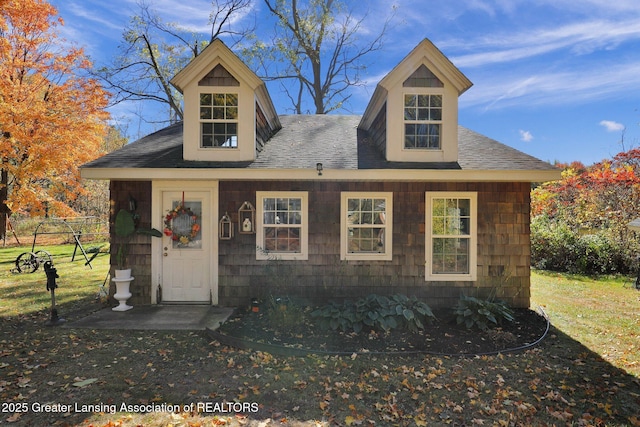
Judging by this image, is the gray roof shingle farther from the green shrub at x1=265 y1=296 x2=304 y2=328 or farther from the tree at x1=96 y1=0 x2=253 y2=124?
the tree at x1=96 y1=0 x2=253 y2=124

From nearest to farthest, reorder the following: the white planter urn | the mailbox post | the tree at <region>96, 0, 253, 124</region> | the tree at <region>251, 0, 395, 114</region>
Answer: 1. the mailbox post
2. the white planter urn
3. the tree at <region>96, 0, 253, 124</region>
4. the tree at <region>251, 0, 395, 114</region>

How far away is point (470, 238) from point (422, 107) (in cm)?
281

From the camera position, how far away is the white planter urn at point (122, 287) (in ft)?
19.2

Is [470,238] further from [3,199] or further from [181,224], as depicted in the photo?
[3,199]

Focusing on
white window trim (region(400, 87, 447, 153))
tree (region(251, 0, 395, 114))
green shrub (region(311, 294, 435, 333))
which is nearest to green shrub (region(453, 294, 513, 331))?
green shrub (region(311, 294, 435, 333))

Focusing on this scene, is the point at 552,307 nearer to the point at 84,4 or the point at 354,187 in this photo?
the point at 354,187

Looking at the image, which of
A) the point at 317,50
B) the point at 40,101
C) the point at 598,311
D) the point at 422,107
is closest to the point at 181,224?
the point at 422,107

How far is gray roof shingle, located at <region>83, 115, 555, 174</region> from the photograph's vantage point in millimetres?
5859

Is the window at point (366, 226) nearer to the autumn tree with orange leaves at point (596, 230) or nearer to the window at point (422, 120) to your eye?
the window at point (422, 120)

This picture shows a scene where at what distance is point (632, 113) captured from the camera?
12.3m

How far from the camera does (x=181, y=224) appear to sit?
6.13 meters

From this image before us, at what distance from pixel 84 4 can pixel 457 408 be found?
14.5 m

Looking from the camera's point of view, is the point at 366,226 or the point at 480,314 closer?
the point at 480,314

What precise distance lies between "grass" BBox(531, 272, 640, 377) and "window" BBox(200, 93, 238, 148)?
703 centimetres
